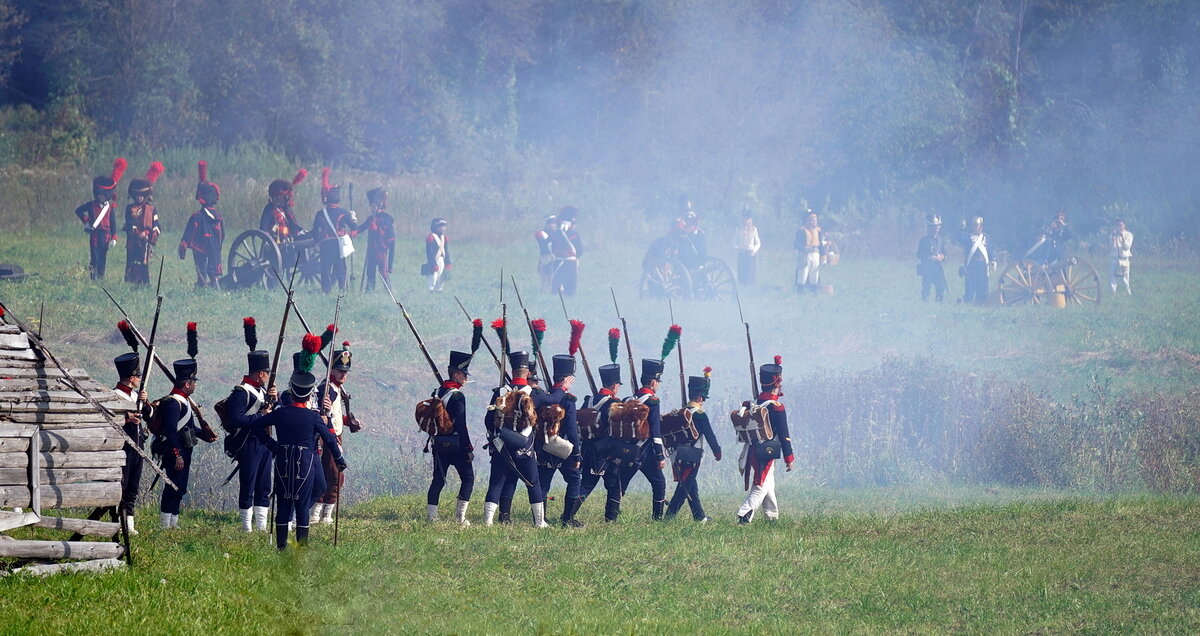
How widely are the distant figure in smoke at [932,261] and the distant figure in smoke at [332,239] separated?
11.0 m

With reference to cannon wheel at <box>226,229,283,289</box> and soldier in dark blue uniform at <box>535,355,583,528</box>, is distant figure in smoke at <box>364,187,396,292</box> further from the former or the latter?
soldier in dark blue uniform at <box>535,355,583,528</box>

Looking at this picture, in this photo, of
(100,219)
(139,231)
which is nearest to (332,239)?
(139,231)

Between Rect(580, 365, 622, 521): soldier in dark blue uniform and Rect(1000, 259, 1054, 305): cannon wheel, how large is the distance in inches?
655

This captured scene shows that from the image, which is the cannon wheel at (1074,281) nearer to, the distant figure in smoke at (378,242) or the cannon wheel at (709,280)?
the cannon wheel at (709,280)

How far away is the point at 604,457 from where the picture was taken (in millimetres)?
13055

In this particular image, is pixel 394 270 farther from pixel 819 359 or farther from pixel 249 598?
pixel 249 598

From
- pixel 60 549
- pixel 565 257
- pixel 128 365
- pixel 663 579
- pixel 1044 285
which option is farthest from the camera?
pixel 1044 285

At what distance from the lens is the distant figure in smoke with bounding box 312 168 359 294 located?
78.9ft

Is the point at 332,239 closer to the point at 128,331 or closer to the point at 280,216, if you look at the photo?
the point at 280,216

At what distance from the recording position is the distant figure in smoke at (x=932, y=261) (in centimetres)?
2825

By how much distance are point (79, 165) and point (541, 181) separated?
11465 mm

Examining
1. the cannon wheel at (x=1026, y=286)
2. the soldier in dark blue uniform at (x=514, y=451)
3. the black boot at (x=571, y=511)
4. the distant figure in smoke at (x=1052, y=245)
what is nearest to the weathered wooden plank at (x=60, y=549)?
the soldier in dark blue uniform at (x=514, y=451)

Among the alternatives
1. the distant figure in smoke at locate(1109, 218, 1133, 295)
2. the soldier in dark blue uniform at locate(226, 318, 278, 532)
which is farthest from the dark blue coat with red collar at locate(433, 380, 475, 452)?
the distant figure in smoke at locate(1109, 218, 1133, 295)

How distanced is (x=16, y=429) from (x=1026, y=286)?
21.9m
